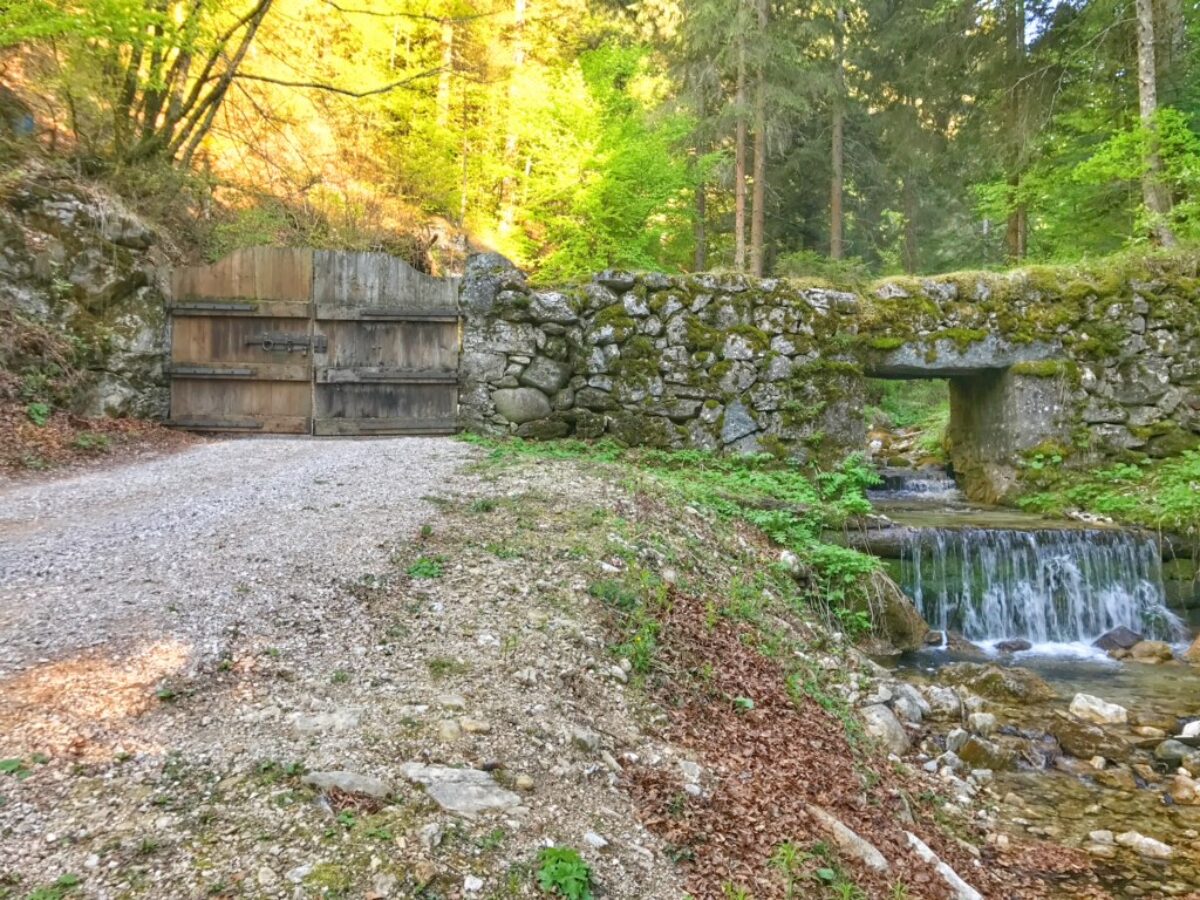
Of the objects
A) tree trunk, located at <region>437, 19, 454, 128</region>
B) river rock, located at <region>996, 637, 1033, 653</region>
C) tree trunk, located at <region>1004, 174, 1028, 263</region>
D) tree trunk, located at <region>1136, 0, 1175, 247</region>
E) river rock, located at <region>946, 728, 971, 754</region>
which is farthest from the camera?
tree trunk, located at <region>437, 19, 454, 128</region>

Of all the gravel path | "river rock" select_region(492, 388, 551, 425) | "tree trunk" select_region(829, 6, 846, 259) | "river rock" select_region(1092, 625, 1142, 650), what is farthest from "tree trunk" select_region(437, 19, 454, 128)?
"river rock" select_region(1092, 625, 1142, 650)

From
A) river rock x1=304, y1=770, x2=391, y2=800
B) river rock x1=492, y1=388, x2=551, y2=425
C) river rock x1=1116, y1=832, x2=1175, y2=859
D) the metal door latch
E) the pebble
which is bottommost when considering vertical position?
river rock x1=1116, y1=832, x2=1175, y2=859

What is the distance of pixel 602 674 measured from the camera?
317 centimetres

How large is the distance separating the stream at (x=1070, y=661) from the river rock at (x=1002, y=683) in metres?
0.04

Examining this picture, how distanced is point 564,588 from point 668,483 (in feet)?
9.73

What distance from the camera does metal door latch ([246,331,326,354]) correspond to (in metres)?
8.25

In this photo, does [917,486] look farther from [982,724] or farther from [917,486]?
[982,724]

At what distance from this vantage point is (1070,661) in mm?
6008

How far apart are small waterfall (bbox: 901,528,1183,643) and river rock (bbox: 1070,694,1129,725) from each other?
64.6 inches

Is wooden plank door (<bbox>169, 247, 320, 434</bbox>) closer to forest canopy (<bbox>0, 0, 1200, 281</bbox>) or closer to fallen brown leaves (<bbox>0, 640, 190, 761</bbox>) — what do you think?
forest canopy (<bbox>0, 0, 1200, 281</bbox>)

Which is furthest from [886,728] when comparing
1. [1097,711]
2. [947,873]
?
[1097,711]

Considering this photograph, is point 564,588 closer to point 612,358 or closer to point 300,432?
point 612,358

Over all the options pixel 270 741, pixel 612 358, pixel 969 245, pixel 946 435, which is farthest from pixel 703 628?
pixel 969 245

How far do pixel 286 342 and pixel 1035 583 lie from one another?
8.21 meters
